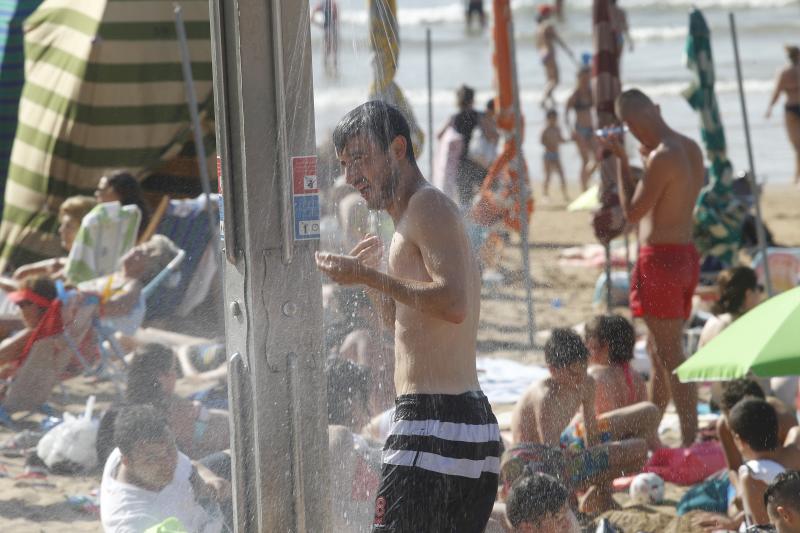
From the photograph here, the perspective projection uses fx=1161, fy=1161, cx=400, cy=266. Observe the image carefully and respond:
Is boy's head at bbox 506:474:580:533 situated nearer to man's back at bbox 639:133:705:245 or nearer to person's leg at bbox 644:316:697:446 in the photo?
person's leg at bbox 644:316:697:446

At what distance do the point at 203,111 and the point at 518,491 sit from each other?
5298mm

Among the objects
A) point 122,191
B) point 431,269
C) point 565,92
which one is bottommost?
point 431,269

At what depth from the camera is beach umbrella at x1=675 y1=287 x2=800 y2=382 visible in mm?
3701

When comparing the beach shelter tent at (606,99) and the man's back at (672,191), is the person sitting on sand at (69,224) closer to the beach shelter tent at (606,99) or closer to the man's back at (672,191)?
the beach shelter tent at (606,99)

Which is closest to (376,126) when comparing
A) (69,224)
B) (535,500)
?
(535,500)

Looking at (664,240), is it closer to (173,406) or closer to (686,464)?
(686,464)

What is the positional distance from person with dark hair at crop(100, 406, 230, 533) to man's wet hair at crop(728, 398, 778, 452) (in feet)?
6.31

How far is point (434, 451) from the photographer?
303 centimetres

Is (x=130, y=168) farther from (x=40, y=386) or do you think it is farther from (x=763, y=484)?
(x=763, y=484)

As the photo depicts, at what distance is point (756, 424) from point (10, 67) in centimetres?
697

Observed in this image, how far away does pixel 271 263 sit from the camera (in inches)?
131

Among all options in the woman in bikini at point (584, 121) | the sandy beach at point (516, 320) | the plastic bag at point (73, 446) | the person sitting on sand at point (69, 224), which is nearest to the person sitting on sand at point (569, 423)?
the sandy beach at point (516, 320)

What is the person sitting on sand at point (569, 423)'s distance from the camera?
4680 millimetres

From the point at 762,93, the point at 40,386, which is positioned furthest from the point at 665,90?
the point at 40,386
